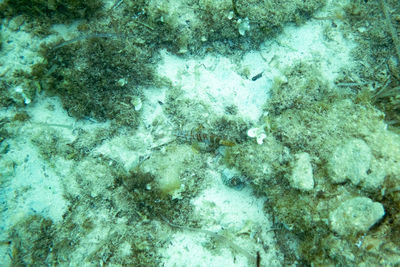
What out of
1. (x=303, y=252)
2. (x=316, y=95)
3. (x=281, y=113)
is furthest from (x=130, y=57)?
(x=303, y=252)

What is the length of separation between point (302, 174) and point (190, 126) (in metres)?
1.88

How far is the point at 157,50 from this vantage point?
3.92 meters

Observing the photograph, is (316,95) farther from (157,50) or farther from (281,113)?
(157,50)

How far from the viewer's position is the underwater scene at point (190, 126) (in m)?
2.85

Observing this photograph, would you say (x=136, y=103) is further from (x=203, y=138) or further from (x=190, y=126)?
(x=203, y=138)

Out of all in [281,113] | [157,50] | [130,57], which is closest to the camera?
[281,113]

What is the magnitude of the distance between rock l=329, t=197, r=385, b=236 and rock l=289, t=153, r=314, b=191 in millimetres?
396

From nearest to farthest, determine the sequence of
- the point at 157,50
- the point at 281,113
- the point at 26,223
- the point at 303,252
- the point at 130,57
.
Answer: the point at 303,252 → the point at 26,223 → the point at 281,113 → the point at 130,57 → the point at 157,50

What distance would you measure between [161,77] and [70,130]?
1.81 meters

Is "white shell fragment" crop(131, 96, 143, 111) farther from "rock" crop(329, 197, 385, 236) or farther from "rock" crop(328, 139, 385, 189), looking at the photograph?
"rock" crop(329, 197, 385, 236)

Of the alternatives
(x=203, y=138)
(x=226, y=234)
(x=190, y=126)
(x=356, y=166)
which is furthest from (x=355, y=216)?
(x=190, y=126)

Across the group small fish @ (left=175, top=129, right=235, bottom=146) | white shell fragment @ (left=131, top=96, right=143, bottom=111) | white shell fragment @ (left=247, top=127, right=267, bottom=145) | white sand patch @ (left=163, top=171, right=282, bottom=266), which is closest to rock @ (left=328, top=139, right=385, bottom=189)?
white shell fragment @ (left=247, top=127, right=267, bottom=145)

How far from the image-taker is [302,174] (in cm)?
271

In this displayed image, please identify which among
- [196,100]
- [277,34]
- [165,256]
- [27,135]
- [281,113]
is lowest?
[165,256]
